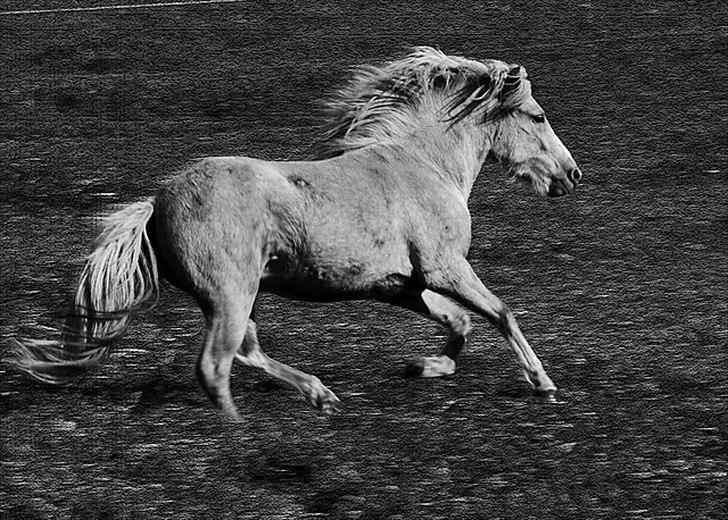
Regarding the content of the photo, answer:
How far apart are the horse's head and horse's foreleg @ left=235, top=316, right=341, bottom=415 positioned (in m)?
1.20

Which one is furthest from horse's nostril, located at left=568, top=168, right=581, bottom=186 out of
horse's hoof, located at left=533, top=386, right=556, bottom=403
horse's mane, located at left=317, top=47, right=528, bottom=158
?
horse's hoof, located at left=533, top=386, right=556, bottom=403

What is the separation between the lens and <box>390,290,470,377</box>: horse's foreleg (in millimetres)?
5703

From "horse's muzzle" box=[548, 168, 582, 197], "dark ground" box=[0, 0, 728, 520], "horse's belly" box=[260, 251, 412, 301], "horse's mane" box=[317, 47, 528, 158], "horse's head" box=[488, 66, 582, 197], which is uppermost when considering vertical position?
"horse's mane" box=[317, 47, 528, 158]

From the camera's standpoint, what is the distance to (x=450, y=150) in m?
5.79

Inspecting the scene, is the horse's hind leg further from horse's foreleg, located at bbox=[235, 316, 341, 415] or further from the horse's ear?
the horse's ear

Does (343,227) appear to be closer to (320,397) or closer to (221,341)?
(221,341)

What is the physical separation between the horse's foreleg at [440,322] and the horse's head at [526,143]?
0.63m

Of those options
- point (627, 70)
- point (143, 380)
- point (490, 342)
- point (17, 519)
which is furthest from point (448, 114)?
point (627, 70)

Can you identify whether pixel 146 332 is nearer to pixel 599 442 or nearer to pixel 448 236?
pixel 448 236

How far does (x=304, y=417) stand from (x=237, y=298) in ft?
2.40

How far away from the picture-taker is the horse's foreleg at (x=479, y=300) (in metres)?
5.41

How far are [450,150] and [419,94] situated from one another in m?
0.26

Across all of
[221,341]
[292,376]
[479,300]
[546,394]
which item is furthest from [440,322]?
[221,341]

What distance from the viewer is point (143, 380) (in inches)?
236
